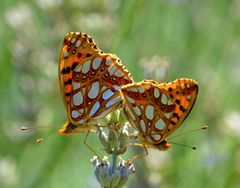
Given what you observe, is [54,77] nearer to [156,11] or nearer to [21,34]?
[21,34]

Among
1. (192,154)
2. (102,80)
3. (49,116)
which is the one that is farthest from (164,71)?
(49,116)

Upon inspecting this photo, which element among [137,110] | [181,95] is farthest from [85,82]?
[181,95]

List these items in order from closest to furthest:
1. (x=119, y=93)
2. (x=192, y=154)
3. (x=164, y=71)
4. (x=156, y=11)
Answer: (x=119, y=93) → (x=164, y=71) → (x=192, y=154) → (x=156, y=11)

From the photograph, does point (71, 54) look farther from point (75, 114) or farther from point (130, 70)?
point (130, 70)

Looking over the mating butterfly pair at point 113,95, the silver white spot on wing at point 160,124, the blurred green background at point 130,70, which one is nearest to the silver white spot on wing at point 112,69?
the mating butterfly pair at point 113,95

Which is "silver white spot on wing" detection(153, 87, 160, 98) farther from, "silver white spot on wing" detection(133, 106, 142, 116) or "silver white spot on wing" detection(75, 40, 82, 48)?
"silver white spot on wing" detection(75, 40, 82, 48)

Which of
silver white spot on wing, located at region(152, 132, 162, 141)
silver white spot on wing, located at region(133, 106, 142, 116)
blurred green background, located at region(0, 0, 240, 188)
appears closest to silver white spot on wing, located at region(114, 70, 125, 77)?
silver white spot on wing, located at region(133, 106, 142, 116)
